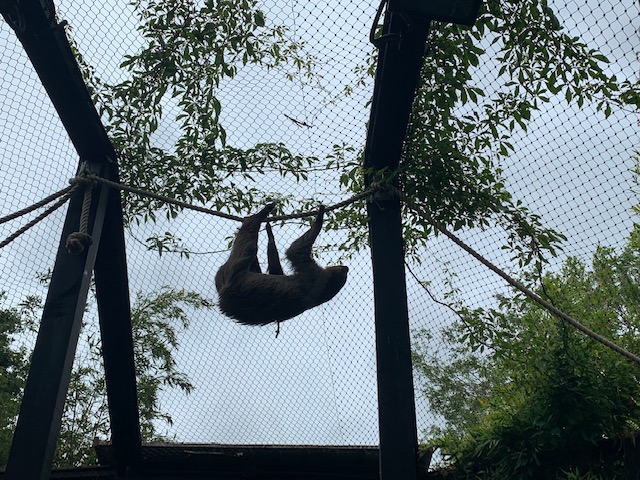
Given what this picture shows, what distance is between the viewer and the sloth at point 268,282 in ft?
12.1

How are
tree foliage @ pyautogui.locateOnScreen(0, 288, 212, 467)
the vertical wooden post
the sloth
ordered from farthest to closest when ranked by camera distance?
tree foliage @ pyautogui.locateOnScreen(0, 288, 212, 467), the sloth, the vertical wooden post

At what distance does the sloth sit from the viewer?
3.70 m

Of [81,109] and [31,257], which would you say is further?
[31,257]

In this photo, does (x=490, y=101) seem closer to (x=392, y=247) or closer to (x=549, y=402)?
(x=392, y=247)

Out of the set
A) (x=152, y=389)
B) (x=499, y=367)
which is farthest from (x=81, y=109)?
(x=152, y=389)

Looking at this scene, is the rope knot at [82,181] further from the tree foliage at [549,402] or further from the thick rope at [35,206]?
the tree foliage at [549,402]

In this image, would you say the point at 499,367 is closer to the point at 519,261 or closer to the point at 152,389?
the point at 519,261

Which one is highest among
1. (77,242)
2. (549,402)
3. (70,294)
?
(77,242)

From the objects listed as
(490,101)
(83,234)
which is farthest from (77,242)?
(490,101)

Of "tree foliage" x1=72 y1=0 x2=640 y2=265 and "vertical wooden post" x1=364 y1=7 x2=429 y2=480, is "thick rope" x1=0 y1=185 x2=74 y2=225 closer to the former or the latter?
"tree foliage" x1=72 y1=0 x2=640 y2=265

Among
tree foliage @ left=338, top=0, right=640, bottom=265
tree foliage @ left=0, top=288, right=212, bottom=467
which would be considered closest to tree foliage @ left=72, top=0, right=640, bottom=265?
tree foliage @ left=338, top=0, right=640, bottom=265

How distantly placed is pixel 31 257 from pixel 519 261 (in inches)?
129

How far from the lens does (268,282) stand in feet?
12.4

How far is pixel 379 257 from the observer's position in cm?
315
